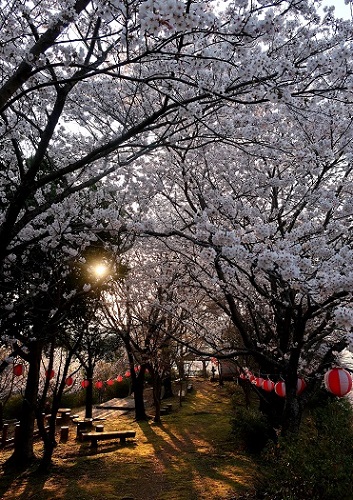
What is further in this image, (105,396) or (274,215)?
(105,396)

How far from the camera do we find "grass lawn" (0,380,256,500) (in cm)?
693

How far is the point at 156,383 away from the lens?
44.9 feet

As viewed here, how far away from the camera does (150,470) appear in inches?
328

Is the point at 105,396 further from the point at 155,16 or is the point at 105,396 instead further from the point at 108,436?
the point at 155,16

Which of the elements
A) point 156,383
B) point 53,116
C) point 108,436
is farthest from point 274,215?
point 156,383

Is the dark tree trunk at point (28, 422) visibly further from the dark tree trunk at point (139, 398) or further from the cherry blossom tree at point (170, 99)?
the dark tree trunk at point (139, 398)


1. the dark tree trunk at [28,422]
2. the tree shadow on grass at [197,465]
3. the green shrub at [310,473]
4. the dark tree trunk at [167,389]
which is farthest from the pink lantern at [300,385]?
the dark tree trunk at [167,389]

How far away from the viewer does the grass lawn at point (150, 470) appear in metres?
6.93

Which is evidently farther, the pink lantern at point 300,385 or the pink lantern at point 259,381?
the pink lantern at point 259,381

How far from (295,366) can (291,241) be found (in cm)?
212

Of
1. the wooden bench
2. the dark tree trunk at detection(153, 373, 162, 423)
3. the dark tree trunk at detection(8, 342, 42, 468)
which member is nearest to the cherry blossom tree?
the dark tree trunk at detection(8, 342, 42, 468)

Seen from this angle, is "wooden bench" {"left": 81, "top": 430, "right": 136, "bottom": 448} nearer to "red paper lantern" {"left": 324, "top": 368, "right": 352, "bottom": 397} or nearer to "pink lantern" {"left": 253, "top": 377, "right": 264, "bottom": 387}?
"pink lantern" {"left": 253, "top": 377, "right": 264, "bottom": 387}

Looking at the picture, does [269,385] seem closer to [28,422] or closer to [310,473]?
[310,473]

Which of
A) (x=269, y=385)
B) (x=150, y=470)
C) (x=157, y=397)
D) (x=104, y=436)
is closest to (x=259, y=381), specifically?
(x=269, y=385)
